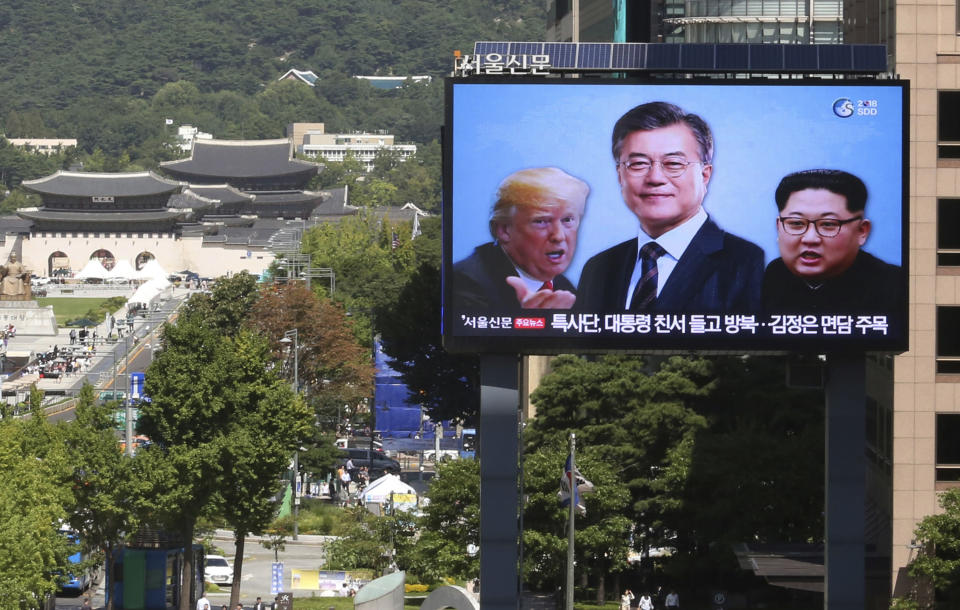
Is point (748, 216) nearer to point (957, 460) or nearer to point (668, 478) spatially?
point (957, 460)

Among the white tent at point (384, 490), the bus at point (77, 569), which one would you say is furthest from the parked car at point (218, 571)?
the white tent at point (384, 490)

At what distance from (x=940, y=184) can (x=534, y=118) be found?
30.9 feet

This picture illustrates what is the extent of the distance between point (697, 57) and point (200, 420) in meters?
19.2

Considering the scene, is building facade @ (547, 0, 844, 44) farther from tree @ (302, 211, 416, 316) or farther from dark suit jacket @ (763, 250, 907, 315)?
tree @ (302, 211, 416, 316)

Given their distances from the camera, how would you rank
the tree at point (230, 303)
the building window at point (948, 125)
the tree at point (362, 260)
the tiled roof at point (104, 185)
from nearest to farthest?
the building window at point (948, 125) < the tree at point (230, 303) < the tree at point (362, 260) < the tiled roof at point (104, 185)

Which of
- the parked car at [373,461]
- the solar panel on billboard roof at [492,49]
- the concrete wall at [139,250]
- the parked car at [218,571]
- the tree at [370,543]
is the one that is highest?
the concrete wall at [139,250]

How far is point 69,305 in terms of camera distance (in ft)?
484

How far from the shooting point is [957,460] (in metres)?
41.1

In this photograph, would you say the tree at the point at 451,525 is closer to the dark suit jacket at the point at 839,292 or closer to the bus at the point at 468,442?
the dark suit jacket at the point at 839,292

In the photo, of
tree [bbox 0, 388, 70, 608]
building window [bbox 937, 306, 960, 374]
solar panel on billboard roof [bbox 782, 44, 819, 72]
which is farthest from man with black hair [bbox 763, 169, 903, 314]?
tree [bbox 0, 388, 70, 608]

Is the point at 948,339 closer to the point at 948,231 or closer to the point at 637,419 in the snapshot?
the point at 948,231

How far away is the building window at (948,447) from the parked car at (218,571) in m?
24.3

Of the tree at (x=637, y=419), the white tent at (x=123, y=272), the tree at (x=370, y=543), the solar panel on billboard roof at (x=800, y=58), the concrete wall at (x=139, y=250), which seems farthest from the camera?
the concrete wall at (x=139, y=250)

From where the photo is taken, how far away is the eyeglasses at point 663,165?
1436 inches
